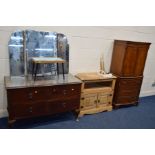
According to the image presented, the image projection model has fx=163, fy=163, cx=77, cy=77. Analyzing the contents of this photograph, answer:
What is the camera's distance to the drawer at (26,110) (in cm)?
227

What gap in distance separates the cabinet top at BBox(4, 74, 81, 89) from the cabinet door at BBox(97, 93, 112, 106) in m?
0.69

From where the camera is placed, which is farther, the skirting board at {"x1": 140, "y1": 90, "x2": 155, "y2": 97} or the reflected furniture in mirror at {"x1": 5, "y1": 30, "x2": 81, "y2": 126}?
the skirting board at {"x1": 140, "y1": 90, "x2": 155, "y2": 97}

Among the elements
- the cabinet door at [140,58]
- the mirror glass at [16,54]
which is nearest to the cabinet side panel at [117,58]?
the cabinet door at [140,58]

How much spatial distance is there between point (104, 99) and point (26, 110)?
1497 millimetres

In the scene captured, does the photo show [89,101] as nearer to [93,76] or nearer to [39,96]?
[93,76]

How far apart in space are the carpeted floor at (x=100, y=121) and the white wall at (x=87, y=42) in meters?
0.57

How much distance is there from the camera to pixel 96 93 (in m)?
3.02

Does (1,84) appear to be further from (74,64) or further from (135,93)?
(135,93)

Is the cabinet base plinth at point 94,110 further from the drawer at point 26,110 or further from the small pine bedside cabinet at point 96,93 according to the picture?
the drawer at point 26,110

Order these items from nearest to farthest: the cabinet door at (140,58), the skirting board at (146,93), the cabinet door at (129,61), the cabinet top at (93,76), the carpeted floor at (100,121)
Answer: the carpeted floor at (100,121) → the cabinet top at (93,76) → the cabinet door at (129,61) → the cabinet door at (140,58) → the skirting board at (146,93)

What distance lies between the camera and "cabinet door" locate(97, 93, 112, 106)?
3100 mm

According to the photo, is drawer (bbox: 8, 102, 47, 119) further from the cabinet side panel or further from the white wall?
the cabinet side panel

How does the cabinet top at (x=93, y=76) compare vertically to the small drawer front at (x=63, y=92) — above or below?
above

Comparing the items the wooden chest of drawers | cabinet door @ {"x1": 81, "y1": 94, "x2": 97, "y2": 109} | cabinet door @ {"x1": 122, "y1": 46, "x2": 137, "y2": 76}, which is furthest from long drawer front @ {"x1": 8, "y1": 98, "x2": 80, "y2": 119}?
cabinet door @ {"x1": 122, "y1": 46, "x2": 137, "y2": 76}
